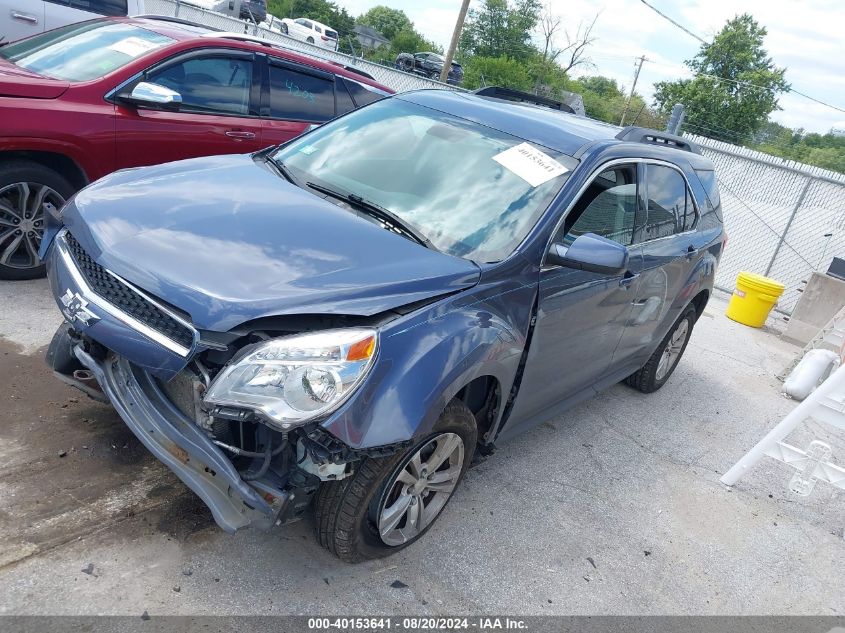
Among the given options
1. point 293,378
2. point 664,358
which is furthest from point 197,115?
point 664,358

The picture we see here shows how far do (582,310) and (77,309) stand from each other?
2361 mm

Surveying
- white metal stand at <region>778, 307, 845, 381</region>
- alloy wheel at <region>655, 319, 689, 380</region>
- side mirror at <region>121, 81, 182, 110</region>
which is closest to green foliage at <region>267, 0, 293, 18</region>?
white metal stand at <region>778, 307, 845, 381</region>

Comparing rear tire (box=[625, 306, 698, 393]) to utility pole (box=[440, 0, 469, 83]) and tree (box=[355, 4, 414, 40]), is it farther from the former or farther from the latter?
tree (box=[355, 4, 414, 40])

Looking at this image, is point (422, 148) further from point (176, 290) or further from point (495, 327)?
point (176, 290)

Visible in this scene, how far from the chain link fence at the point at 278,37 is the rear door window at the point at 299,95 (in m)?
7.75

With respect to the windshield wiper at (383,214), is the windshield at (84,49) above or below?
above

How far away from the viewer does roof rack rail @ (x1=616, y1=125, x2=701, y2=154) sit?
13.8 ft

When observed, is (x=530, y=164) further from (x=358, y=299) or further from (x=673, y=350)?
(x=673, y=350)

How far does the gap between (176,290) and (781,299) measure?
32.9 feet

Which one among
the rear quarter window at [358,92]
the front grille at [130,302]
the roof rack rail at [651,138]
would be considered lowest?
the front grille at [130,302]

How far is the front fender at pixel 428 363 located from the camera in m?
2.40

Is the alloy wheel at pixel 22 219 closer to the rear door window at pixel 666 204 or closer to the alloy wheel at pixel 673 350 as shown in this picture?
the rear door window at pixel 666 204

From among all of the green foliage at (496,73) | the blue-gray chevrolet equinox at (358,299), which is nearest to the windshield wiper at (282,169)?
the blue-gray chevrolet equinox at (358,299)

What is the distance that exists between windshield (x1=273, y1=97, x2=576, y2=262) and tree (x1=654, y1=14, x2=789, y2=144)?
44.2 metres
